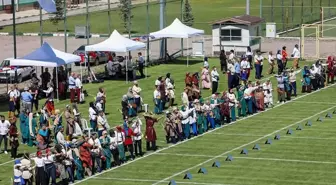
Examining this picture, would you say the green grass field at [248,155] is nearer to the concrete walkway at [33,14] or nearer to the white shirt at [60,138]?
the white shirt at [60,138]

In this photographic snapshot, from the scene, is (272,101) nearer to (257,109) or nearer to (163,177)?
(257,109)

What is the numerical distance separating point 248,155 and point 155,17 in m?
50.8

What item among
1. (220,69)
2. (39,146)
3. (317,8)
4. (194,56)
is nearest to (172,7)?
(317,8)

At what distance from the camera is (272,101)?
48.5 meters

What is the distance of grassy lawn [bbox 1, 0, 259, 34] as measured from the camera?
8138 cm

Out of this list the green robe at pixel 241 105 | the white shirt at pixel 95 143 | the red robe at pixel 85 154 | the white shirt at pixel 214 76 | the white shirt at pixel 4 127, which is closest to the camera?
the red robe at pixel 85 154

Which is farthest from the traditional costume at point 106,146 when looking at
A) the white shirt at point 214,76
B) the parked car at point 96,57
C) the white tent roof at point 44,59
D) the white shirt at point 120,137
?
the parked car at point 96,57

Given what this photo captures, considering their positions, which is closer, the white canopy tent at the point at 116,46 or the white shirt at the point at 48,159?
the white shirt at the point at 48,159

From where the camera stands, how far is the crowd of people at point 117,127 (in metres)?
34.4

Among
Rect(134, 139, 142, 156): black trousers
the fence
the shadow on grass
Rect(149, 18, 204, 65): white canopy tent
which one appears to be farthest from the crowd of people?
the fence

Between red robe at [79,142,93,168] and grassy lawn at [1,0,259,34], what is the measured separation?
37.9 m

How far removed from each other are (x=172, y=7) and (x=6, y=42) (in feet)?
77.8

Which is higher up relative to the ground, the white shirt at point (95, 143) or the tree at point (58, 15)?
the tree at point (58, 15)

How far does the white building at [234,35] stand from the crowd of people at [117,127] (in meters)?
9.22
